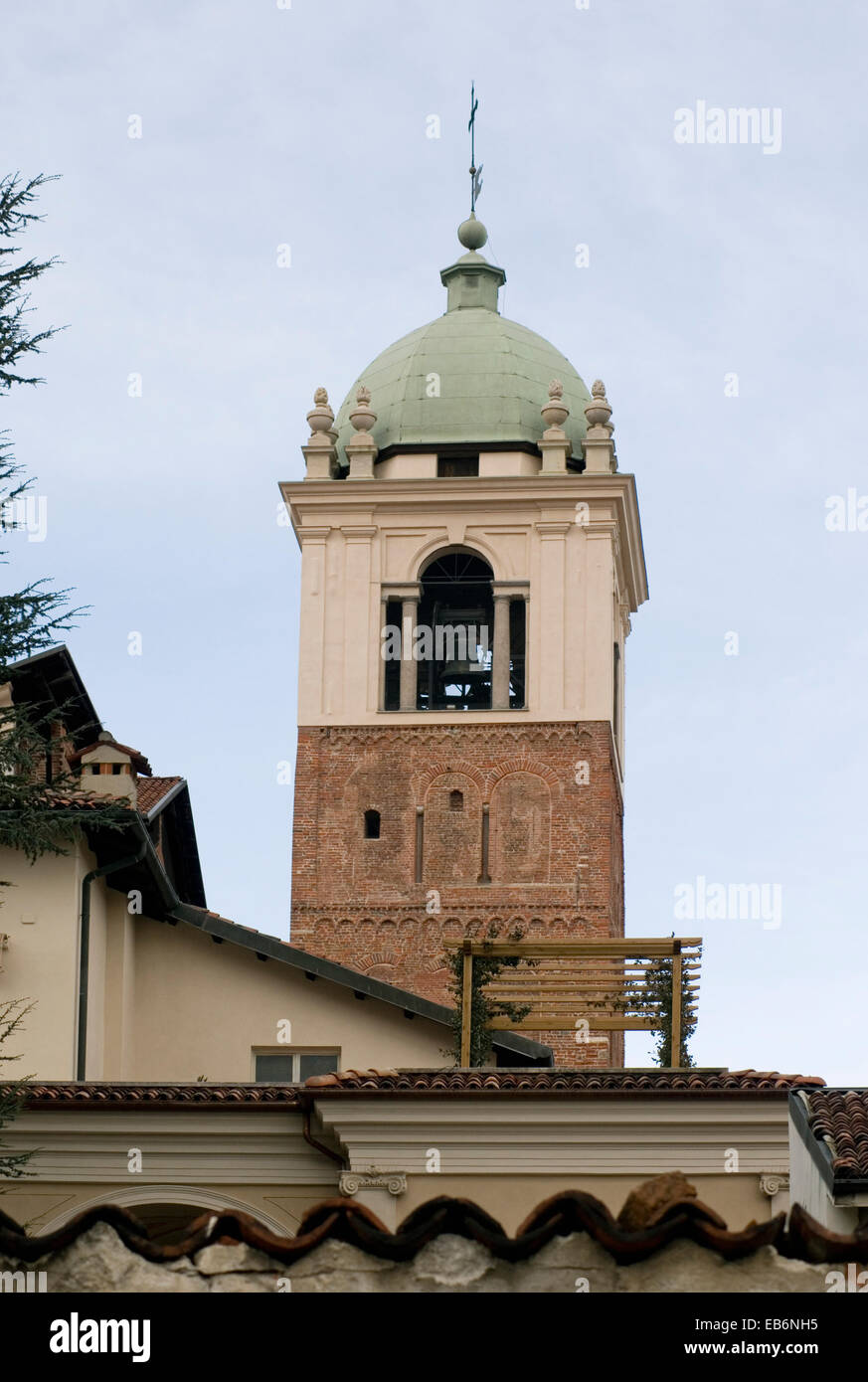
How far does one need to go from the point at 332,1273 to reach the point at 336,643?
1584 inches

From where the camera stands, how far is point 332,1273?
798 cm

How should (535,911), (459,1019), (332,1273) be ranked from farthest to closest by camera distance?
(535,911)
(459,1019)
(332,1273)

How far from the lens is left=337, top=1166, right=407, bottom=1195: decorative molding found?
18.4 metres

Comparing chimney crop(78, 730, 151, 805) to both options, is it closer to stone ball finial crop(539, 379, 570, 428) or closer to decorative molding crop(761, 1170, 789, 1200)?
decorative molding crop(761, 1170, 789, 1200)

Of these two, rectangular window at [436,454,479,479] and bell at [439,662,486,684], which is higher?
rectangular window at [436,454,479,479]

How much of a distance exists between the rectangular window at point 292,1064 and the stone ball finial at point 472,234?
3071cm

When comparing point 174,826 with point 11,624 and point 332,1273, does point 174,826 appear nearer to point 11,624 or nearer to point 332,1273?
point 11,624

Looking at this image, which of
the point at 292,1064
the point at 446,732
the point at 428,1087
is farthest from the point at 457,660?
the point at 428,1087

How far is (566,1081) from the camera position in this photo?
1897 centimetres

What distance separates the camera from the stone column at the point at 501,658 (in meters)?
47.4

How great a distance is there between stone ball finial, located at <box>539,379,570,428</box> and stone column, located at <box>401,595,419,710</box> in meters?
4.19

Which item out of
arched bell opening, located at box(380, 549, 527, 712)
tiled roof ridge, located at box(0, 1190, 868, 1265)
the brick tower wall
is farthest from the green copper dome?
tiled roof ridge, located at box(0, 1190, 868, 1265)

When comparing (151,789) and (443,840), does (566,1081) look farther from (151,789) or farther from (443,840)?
(443,840)

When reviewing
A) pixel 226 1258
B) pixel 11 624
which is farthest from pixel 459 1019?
pixel 226 1258
